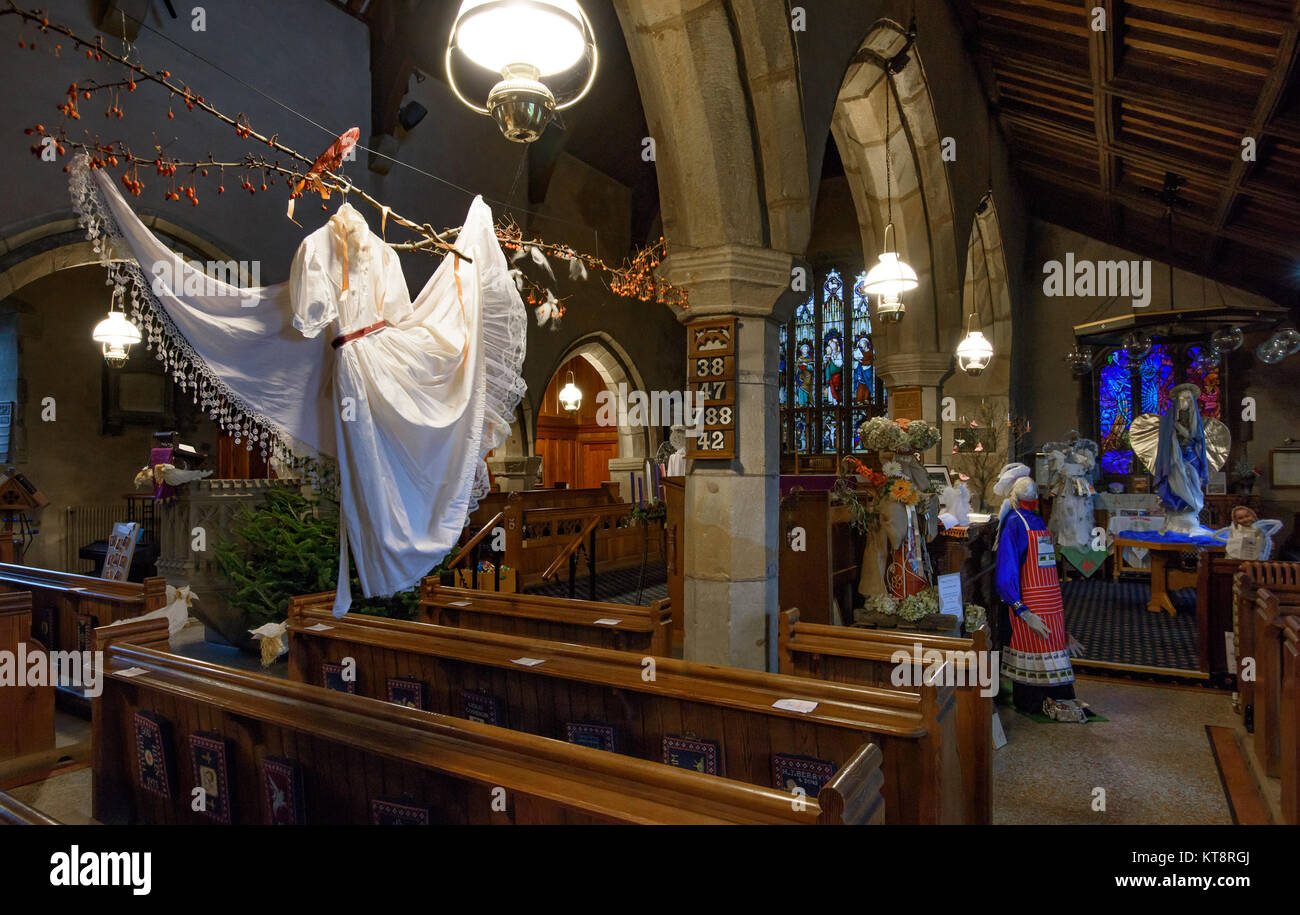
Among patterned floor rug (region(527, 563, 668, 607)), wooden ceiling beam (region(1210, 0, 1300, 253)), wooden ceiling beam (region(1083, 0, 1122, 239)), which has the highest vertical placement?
wooden ceiling beam (region(1083, 0, 1122, 239))

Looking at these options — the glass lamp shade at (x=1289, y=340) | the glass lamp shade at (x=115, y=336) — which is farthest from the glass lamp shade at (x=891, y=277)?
the glass lamp shade at (x=115, y=336)

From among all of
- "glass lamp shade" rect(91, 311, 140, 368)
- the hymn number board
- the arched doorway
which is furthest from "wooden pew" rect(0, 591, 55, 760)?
the arched doorway

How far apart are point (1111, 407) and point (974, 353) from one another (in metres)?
5.02

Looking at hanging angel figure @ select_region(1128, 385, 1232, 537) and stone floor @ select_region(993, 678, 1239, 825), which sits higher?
hanging angel figure @ select_region(1128, 385, 1232, 537)

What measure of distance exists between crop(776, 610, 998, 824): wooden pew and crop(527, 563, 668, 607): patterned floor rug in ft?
12.4

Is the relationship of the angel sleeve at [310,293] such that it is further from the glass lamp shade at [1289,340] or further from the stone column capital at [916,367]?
the glass lamp shade at [1289,340]

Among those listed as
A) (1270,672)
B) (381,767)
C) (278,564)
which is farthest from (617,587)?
(381,767)

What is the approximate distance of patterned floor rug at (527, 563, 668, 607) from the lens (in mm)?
7250

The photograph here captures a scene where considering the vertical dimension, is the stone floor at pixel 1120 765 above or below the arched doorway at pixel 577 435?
below

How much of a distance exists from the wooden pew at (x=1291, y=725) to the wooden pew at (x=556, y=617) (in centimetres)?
219

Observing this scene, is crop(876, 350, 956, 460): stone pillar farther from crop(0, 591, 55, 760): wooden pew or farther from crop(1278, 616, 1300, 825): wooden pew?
crop(0, 591, 55, 760): wooden pew

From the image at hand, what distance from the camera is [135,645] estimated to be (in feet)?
8.78

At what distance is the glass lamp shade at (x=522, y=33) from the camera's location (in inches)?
77.3
